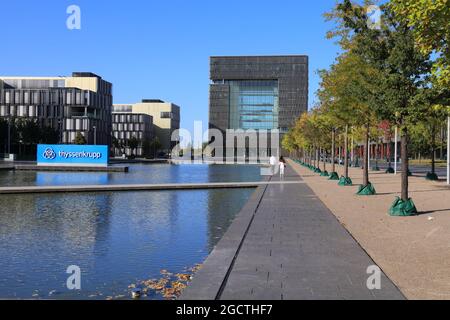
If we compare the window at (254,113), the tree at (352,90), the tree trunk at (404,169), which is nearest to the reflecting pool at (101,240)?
the tree trunk at (404,169)

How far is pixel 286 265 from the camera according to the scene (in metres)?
8.68

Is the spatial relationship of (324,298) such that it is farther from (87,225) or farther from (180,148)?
(180,148)

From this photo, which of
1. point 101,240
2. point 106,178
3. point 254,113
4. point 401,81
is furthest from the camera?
point 254,113

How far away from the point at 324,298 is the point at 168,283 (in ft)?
8.89

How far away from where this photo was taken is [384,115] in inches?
674

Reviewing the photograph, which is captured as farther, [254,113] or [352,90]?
[254,113]

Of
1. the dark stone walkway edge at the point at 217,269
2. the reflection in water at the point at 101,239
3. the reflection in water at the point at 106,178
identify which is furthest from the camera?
the reflection in water at the point at 106,178

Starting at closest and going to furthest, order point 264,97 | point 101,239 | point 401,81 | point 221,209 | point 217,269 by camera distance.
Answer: point 217,269 → point 101,239 → point 401,81 → point 221,209 → point 264,97

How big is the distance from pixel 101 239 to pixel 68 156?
153 ft

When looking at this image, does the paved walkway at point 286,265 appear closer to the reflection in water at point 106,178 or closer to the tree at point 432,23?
the tree at point 432,23

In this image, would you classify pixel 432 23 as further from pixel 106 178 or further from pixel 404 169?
pixel 106 178

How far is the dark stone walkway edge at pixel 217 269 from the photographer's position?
6.80 m

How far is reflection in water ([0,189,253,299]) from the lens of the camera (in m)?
8.50

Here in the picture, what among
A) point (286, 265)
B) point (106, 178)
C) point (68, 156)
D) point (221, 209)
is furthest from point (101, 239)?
point (68, 156)
